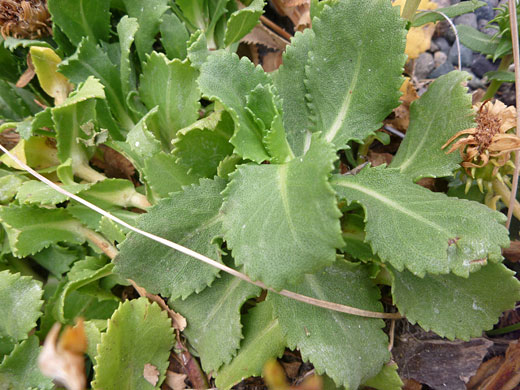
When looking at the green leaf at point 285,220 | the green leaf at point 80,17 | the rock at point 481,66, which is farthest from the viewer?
the rock at point 481,66

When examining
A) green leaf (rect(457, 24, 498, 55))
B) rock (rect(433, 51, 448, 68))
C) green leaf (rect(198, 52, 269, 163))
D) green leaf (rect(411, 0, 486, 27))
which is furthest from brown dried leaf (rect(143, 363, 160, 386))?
rock (rect(433, 51, 448, 68))

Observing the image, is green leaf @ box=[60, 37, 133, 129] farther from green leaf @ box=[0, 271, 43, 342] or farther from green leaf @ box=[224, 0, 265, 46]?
green leaf @ box=[0, 271, 43, 342]

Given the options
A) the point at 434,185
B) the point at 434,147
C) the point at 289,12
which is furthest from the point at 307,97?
the point at 289,12

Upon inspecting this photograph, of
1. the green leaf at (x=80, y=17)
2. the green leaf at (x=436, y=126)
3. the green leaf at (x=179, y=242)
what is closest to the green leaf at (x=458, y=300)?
the green leaf at (x=436, y=126)

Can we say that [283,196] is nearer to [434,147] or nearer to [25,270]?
[434,147]

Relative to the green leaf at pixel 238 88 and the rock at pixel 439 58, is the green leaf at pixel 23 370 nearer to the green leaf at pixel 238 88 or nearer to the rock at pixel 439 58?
the green leaf at pixel 238 88

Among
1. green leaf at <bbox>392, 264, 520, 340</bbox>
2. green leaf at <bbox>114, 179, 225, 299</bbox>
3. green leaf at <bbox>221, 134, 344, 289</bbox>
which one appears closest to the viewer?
green leaf at <bbox>221, 134, 344, 289</bbox>
